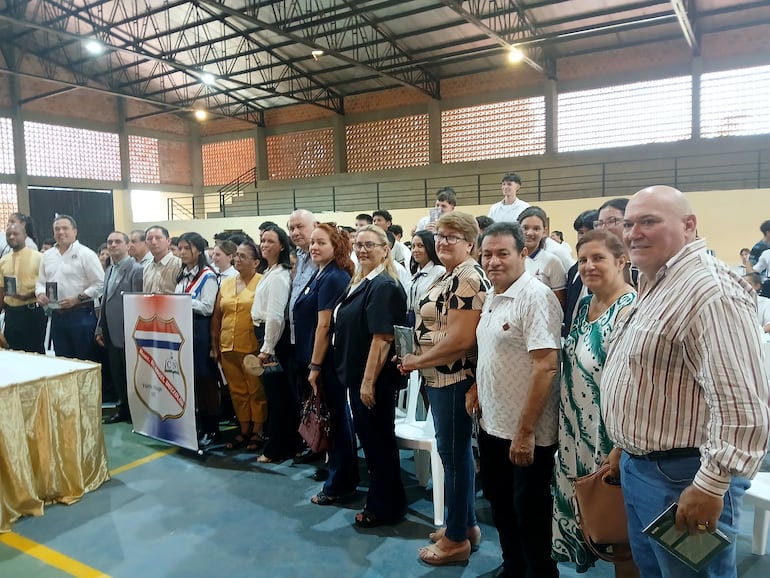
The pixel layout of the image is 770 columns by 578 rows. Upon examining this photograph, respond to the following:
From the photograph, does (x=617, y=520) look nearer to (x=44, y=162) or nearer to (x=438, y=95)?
(x=438, y=95)

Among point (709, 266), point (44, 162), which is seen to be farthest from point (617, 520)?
point (44, 162)

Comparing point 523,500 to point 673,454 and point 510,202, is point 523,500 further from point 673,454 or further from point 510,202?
point 510,202

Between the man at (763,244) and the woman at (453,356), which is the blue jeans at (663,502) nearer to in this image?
the woman at (453,356)

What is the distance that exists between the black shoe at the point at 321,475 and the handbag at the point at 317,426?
0.42 meters

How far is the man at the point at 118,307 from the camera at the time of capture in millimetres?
4340

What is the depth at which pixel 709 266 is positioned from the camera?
1.21 m

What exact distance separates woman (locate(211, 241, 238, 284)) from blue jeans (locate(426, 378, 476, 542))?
221cm

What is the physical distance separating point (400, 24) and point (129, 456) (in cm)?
1088

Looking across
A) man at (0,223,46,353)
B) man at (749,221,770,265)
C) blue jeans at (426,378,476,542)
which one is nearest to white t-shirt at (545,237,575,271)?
blue jeans at (426,378,476,542)

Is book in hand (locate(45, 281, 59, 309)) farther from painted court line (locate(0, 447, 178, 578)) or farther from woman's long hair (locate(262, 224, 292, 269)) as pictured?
painted court line (locate(0, 447, 178, 578))

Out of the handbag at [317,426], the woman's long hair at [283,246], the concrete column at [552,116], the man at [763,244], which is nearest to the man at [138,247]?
the woman's long hair at [283,246]

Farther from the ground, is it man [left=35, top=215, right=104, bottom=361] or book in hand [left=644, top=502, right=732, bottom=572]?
man [left=35, top=215, right=104, bottom=361]

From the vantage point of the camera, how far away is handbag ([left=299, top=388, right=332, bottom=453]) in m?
2.96

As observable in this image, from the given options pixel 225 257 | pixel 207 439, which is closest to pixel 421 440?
pixel 207 439
